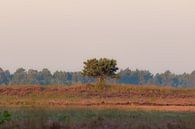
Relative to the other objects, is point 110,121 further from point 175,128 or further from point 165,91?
point 165,91

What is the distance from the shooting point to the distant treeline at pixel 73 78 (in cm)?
15625

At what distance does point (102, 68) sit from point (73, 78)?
350 ft

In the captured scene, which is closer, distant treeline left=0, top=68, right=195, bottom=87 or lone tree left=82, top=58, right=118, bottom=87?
lone tree left=82, top=58, right=118, bottom=87

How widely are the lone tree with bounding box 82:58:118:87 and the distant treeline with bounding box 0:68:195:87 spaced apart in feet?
241

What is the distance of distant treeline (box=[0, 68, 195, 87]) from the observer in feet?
513

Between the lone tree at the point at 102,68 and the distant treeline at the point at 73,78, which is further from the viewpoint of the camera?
the distant treeline at the point at 73,78

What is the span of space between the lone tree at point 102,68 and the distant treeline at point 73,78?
7348 cm

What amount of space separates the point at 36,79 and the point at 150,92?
102 meters

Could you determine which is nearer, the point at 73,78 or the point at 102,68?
the point at 102,68

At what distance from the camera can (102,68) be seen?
6719cm

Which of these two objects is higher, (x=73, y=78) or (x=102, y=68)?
(x=73, y=78)

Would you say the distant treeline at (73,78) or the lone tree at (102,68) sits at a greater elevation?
the distant treeline at (73,78)

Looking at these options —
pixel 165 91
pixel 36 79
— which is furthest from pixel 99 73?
pixel 36 79

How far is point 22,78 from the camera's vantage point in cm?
16088
